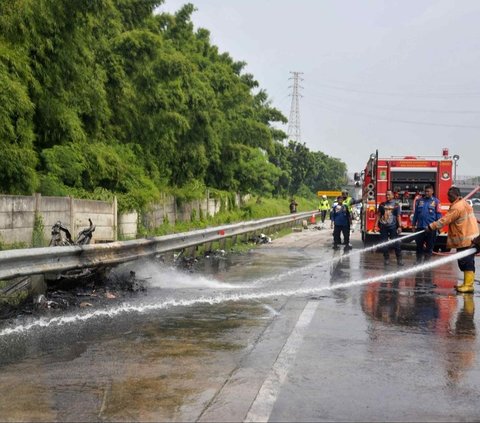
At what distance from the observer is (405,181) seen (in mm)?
22062

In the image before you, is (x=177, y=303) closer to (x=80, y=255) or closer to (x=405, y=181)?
(x=80, y=255)

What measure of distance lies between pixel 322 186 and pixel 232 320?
102 m

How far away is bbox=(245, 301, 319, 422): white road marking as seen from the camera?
4684mm

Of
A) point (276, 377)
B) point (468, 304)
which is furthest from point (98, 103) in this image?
point (276, 377)

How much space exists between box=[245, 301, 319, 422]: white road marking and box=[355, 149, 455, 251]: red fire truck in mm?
14156

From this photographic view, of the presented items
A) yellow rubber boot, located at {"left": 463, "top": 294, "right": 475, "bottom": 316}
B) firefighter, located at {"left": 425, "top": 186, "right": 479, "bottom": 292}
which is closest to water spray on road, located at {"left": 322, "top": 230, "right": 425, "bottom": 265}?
firefighter, located at {"left": 425, "top": 186, "right": 479, "bottom": 292}

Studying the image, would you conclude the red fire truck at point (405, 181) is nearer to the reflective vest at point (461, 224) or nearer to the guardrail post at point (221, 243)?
the guardrail post at point (221, 243)

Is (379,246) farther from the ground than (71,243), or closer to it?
closer to it

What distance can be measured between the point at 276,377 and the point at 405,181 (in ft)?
57.0

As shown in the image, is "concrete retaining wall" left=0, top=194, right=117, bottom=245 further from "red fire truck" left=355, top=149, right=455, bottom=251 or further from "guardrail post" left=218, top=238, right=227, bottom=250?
"red fire truck" left=355, top=149, right=455, bottom=251

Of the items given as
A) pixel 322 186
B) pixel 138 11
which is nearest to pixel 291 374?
pixel 138 11

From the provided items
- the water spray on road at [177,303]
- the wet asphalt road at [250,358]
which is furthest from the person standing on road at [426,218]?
the wet asphalt road at [250,358]

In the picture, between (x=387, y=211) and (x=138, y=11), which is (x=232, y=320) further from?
(x=138, y=11)

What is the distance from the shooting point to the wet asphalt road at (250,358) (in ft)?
15.8
